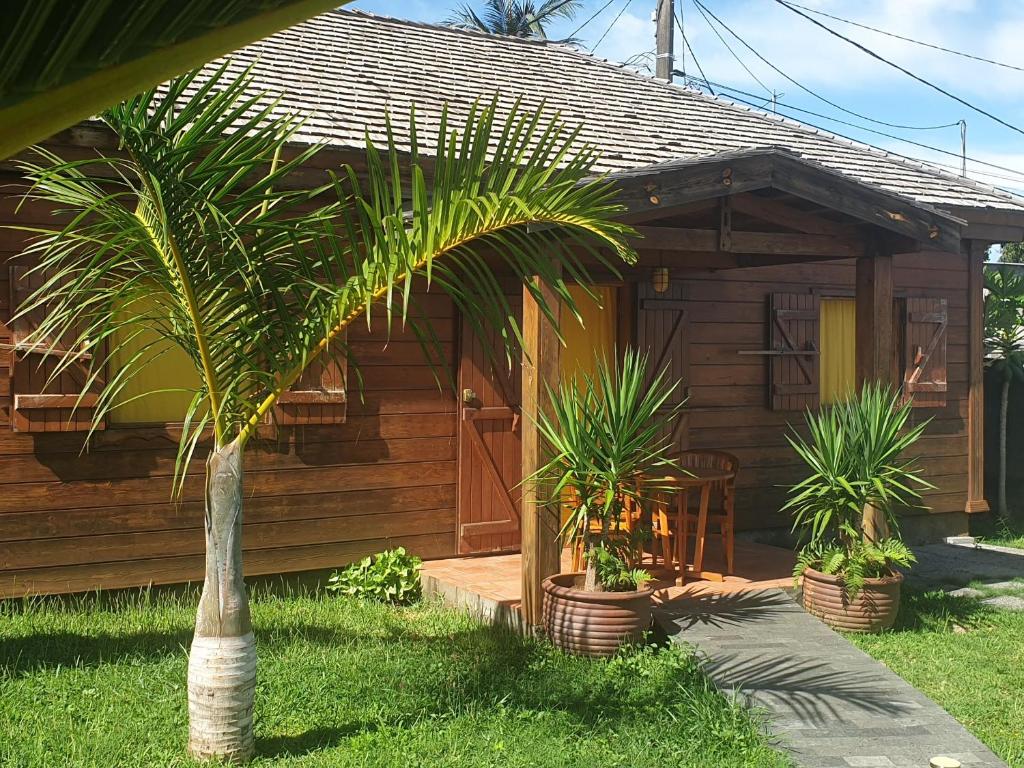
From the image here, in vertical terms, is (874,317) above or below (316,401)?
above

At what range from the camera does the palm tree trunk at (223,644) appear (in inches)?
159

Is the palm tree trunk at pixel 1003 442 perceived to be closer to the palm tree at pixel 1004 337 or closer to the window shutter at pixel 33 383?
the palm tree at pixel 1004 337

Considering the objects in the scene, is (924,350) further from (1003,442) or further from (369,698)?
(369,698)

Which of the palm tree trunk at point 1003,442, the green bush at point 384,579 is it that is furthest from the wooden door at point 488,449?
the palm tree trunk at point 1003,442

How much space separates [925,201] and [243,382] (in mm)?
6822

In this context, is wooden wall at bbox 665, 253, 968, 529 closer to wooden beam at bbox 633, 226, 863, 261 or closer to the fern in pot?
wooden beam at bbox 633, 226, 863, 261

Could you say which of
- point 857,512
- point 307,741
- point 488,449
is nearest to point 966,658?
point 857,512

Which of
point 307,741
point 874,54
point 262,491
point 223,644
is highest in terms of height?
point 874,54

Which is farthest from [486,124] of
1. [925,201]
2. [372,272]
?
[925,201]

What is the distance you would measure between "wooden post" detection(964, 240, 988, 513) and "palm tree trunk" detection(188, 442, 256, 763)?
7983 millimetres

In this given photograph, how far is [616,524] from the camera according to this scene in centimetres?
582

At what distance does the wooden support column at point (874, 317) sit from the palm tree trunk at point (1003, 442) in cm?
443

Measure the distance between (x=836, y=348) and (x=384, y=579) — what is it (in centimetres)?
501

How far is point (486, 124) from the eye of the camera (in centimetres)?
396
